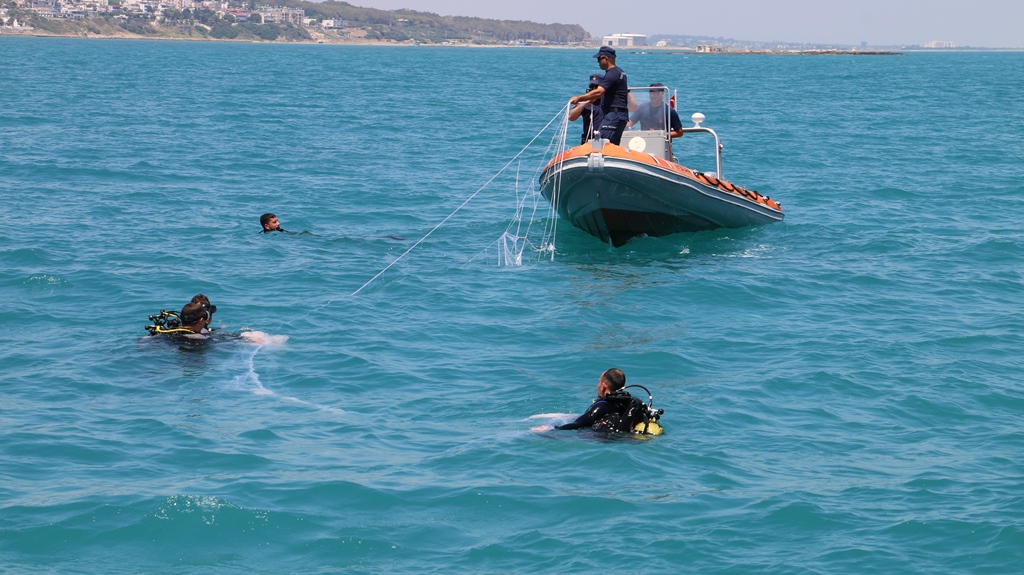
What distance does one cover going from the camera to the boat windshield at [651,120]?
703 inches

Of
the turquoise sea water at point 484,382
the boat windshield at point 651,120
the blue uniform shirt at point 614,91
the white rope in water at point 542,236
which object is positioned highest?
the blue uniform shirt at point 614,91

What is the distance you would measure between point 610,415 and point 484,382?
2.09 m

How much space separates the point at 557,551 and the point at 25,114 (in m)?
34.2

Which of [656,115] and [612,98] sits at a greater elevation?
[612,98]

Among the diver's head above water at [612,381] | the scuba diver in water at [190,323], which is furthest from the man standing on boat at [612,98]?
the diver's head above water at [612,381]

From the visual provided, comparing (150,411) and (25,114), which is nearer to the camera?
→ (150,411)

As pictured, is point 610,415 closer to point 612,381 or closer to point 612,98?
point 612,381

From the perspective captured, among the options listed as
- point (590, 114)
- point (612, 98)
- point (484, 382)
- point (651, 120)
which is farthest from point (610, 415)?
point (651, 120)

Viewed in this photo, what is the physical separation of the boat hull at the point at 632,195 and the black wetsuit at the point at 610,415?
7.36m

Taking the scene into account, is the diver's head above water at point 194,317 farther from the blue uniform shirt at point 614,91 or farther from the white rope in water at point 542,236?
the blue uniform shirt at point 614,91

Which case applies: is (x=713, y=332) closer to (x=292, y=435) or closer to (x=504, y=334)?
(x=504, y=334)

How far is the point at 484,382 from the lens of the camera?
11.3 metres

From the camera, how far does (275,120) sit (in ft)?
131

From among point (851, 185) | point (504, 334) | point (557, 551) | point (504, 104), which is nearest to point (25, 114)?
point (504, 104)
